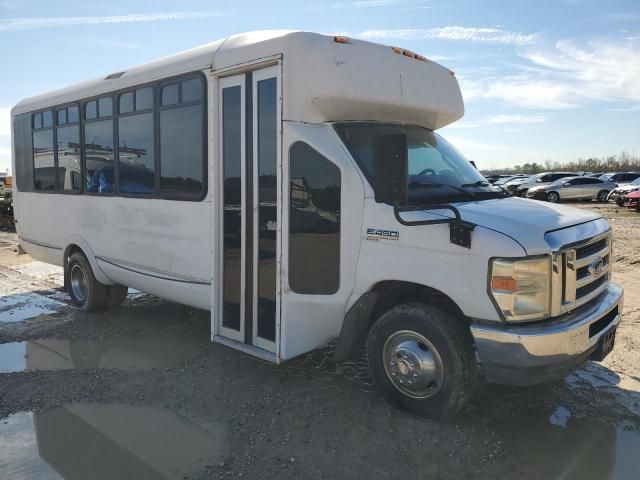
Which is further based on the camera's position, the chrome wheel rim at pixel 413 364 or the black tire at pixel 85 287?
the black tire at pixel 85 287

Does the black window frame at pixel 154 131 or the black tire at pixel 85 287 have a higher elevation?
the black window frame at pixel 154 131

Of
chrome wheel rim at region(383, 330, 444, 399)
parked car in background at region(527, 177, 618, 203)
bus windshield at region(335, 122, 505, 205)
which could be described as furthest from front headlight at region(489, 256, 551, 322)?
parked car in background at region(527, 177, 618, 203)

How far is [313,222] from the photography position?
426cm

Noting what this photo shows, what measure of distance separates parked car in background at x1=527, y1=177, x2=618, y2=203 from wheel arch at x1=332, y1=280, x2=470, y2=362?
2611cm

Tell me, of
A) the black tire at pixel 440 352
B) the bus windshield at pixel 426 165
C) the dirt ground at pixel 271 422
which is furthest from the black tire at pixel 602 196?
the black tire at pixel 440 352

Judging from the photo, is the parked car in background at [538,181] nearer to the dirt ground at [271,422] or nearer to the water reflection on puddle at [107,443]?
the dirt ground at [271,422]

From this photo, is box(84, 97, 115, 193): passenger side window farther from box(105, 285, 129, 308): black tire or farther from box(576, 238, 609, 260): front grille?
box(576, 238, 609, 260): front grille

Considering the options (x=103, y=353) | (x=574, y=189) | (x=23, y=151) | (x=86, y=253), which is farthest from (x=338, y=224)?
(x=574, y=189)

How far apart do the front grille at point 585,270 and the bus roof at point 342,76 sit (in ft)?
6.12

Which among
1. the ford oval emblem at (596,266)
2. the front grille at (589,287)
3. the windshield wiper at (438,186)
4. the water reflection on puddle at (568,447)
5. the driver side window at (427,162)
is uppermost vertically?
the driver side window at (427,162)

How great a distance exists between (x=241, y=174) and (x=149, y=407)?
2.11 m

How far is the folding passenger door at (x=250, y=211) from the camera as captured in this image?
4.48 m

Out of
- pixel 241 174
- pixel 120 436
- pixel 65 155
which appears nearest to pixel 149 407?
pixel 120 436

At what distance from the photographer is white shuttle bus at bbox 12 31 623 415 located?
3559 mm
